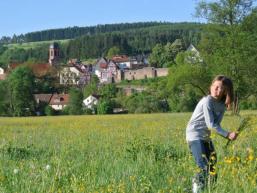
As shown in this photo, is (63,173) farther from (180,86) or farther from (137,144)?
(180,86)

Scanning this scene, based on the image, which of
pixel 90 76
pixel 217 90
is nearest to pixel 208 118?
pixel 217 90

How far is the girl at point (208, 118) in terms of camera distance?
22.2ft

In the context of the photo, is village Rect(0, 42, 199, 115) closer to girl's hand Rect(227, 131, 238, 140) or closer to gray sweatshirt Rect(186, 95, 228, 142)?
gray sweatshirt Rect(186, 95, 228, 142)

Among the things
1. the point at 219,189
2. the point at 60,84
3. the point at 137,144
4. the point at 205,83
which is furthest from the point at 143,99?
the point at 219,189

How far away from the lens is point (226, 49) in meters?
44.8

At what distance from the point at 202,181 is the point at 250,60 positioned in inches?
1531

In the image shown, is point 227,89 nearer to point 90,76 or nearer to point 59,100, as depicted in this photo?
point 59,100

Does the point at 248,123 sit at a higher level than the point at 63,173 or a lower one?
higher

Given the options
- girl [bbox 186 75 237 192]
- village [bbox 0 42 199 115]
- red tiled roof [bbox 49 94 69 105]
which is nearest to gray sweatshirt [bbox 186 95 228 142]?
girl [bbox 186 75 237 192]

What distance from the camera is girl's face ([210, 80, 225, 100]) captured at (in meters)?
6.78

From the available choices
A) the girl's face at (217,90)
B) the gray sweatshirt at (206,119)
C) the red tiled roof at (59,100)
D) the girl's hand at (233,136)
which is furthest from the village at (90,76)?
the girl's hand at (233,136)

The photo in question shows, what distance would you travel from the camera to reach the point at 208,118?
6.74 metres

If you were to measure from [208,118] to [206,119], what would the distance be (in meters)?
0.04

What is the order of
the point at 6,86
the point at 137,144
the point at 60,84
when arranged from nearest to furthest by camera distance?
the point at 137,144
the point at 6,86
the point at 60,84
